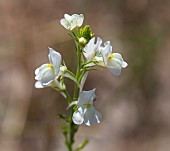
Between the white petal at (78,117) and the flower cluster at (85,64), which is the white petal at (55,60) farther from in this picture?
the white petal at (78,117)

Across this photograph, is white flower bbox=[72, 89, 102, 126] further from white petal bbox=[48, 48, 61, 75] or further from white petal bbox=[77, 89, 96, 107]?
white petal bbox=[48, 48, 61, 75]

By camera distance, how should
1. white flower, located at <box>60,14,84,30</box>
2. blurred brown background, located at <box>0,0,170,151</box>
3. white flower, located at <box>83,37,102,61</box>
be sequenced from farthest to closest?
blurred brown background, located at <box>0,0,170,151</box>
white flower, located at <box>60,14,84,30</box>
white flower, located at <box>83,37,102,61</box>

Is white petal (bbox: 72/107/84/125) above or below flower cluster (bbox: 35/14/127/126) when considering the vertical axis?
below

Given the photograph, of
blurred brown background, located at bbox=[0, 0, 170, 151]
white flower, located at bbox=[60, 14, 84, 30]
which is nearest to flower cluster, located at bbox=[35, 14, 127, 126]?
white flower, located at bbox=[60, 14, 84, 30]

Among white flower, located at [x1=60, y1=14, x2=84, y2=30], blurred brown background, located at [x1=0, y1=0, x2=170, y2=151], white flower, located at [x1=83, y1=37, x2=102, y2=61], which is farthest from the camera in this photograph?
blurred brown background, located at [x1=0, y1=0, x2=170, y2=151]

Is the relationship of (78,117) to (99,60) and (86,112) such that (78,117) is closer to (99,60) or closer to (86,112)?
(86,112)

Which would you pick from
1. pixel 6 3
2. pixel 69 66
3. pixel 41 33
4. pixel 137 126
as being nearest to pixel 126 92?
pixel 137 126

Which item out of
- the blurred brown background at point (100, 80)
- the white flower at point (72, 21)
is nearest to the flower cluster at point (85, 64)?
the white flower at point (72, 21)

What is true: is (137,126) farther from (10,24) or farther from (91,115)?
(91,115)
